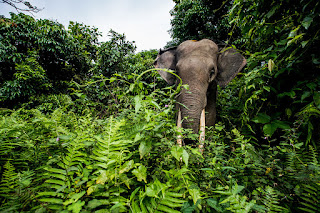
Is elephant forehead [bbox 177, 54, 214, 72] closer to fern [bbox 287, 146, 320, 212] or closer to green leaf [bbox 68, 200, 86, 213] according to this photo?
fern [bbox 287, 146, 320, 212]

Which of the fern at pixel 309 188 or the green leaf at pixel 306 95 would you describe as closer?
the fern at pixel 309 188

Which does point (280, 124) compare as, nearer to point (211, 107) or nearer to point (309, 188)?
point (309, 188)

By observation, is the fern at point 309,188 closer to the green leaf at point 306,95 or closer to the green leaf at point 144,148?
the green leaf at point 306,95

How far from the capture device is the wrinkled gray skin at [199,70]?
281cm

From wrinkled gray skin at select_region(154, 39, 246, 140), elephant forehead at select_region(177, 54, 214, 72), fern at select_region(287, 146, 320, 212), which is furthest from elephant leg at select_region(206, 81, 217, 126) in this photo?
fern at select_region(287, 146, 320, 212)

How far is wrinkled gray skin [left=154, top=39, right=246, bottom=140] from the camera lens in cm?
281

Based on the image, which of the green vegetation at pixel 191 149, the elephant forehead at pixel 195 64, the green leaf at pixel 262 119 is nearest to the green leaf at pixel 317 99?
the green vegetation at pixel 191 149

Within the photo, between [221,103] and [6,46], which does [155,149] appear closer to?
[221,103]

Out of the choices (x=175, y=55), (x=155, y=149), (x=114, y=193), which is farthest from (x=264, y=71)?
(x=175, y=55)

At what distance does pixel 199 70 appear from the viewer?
10.4 ft

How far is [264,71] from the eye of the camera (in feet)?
6.75

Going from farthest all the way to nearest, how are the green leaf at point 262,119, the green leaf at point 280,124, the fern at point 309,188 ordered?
the green leaf at point 262,119, the green leaf at point 280,124, the fern at point 309,188

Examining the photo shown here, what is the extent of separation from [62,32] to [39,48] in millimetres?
1544

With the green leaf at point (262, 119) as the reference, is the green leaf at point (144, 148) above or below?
below
